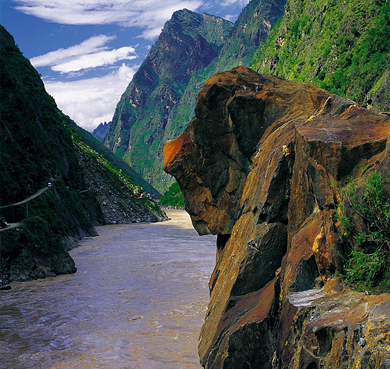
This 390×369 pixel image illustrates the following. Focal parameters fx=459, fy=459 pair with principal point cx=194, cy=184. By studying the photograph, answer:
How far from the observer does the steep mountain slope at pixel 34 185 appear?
112 feet

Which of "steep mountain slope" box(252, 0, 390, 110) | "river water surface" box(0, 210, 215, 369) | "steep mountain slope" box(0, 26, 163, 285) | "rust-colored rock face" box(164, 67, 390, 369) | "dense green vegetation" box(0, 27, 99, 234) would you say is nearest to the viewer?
"rust-colored rock face" box(164, 67, 390, 369)

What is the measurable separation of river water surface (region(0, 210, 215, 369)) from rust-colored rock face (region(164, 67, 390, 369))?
3.52 m

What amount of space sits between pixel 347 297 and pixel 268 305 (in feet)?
9.39

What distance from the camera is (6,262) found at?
106 ft

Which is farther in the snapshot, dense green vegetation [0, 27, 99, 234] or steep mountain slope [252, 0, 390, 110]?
steep mountain slope [252, 0, 390, 110]

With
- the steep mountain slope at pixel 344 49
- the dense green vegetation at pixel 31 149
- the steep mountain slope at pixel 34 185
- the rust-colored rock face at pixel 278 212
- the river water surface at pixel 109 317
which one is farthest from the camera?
the steep mountain slope at pixel 344 49

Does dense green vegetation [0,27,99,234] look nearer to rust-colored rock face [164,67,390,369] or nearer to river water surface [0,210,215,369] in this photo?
river water surface [0,210,215,369]

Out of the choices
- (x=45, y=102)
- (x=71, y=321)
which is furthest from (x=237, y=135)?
(x=45, y=102)

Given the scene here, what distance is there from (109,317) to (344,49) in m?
77.3

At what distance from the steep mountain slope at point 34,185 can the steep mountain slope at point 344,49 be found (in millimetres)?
33836

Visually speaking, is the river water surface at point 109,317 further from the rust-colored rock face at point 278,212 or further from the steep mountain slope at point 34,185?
the rust-colored rock face at point 278,212

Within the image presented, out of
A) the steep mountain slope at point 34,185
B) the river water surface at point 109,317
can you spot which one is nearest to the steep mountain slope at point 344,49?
the river water surface at point 109,317

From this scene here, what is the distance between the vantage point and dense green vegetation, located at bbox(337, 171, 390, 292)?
8812mm

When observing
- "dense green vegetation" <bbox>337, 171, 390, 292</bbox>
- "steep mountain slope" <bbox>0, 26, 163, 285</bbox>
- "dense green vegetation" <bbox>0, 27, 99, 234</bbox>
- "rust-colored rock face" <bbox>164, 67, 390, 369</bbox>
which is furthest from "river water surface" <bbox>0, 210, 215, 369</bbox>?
"dense green vegetation" <bbox>0, 27, 99, 234</bbox>
